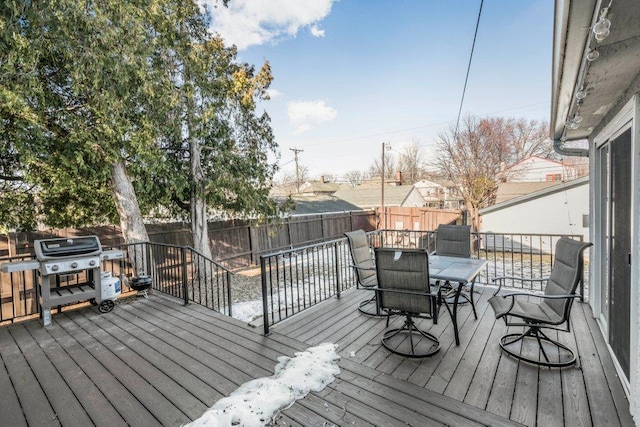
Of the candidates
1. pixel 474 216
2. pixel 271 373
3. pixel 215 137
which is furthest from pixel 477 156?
pixel 271 373

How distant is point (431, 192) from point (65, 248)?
31659 millimetres

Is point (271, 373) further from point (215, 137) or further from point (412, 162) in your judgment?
point (412, 162)

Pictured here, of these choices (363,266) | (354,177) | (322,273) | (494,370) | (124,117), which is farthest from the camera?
(354,177)

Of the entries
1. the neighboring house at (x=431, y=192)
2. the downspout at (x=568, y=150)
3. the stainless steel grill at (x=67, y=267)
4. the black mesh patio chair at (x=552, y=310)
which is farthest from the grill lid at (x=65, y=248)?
the neighboring house at (x=431, y=192)

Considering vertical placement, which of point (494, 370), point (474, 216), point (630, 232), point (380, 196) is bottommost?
point (494, 370)

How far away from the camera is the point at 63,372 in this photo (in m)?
2.65

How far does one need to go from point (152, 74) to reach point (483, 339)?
21.0ft

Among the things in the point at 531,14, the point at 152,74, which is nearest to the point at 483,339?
the point at 531,14

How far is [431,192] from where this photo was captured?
3170 centimetres

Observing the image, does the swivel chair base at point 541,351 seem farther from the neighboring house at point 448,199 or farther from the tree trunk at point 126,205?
the neighboring house at point 448,199

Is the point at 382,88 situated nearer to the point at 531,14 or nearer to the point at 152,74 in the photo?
the point at 531,14

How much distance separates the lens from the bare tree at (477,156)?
18672mm

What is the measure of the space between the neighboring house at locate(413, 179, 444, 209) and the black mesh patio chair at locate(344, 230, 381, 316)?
77.0ft

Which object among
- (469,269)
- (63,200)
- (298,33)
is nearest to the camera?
(469,269)
